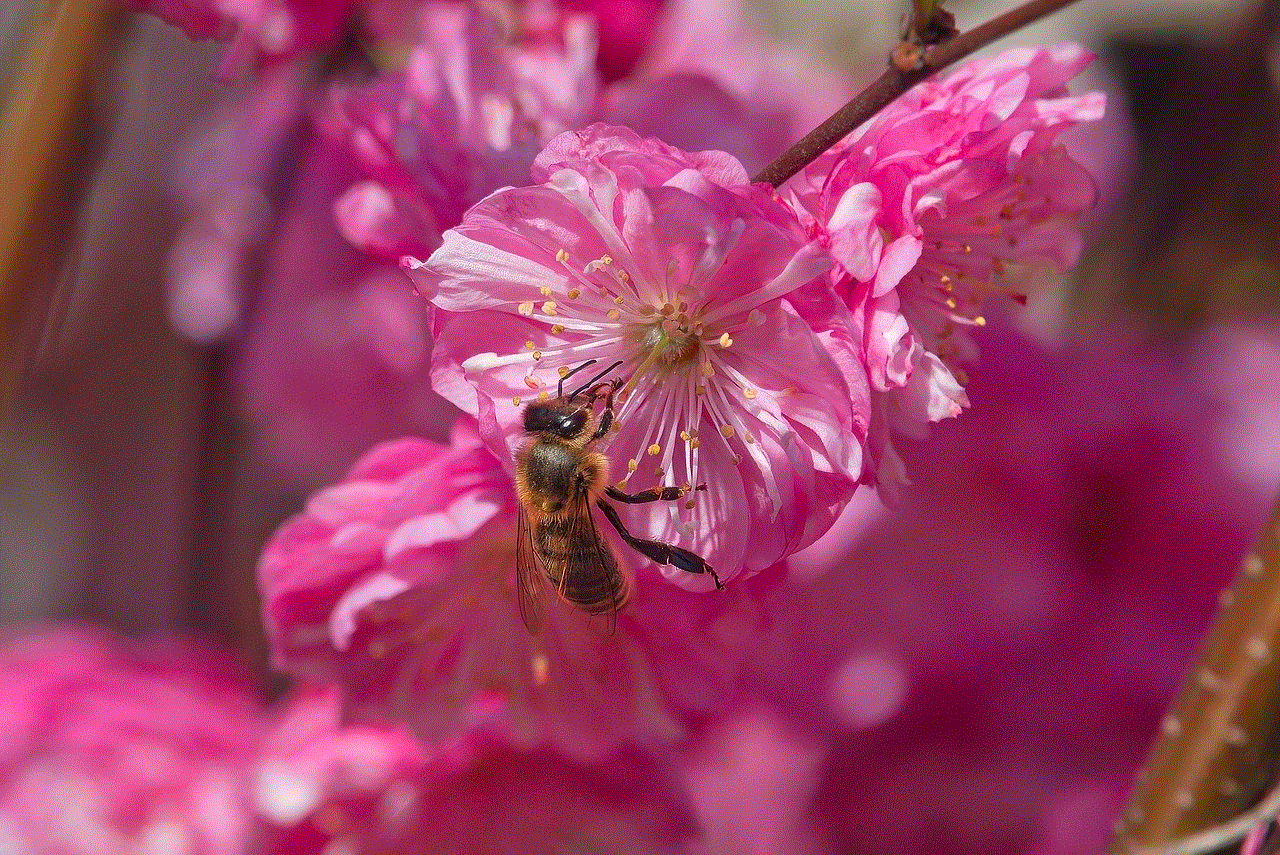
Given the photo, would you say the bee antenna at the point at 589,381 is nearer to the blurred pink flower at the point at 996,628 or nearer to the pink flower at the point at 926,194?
the pink flower at the point at 926,194

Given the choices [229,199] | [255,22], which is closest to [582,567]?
[255,22]

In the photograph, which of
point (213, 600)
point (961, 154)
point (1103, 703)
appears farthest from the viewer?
point (213, 600)

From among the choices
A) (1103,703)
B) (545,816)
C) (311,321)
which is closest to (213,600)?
(311,321)

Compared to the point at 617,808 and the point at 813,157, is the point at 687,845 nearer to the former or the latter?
the point at 617,808

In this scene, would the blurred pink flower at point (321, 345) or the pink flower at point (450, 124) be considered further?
the blurred pink flower at point (321, 345)

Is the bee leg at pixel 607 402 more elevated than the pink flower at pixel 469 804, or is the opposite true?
the bee leg at pixel 607 402

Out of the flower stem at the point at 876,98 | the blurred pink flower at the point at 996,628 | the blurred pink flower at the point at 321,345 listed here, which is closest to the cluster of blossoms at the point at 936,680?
the blurred pink flower at the point at 996,628
